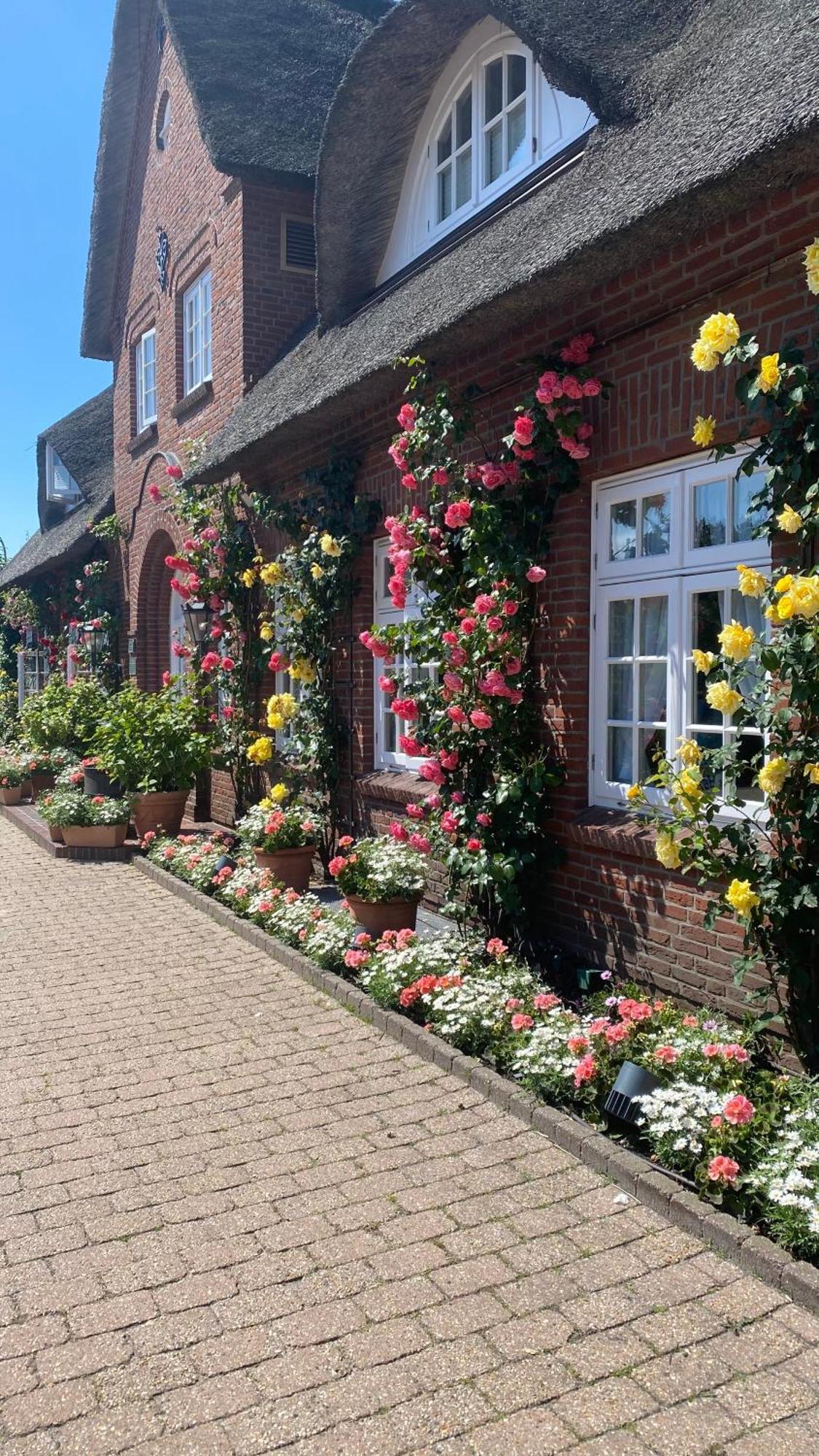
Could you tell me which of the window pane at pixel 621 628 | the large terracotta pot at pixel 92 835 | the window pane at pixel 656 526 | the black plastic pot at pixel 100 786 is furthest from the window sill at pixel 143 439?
the window pane at pixel 656 526

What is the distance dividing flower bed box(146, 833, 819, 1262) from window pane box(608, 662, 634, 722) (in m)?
1.33

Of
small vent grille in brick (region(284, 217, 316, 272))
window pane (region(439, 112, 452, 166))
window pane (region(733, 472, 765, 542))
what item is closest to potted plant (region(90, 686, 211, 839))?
small vent grille in brick (region(284, 217, 316, 272))

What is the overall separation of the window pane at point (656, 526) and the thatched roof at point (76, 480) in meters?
12.3

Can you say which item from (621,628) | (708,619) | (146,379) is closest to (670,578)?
(708,619)

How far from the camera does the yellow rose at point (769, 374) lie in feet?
12.7

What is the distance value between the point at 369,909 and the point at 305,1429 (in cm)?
395

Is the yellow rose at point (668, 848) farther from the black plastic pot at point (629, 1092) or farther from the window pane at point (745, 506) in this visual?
the window pane at point (745, 506)

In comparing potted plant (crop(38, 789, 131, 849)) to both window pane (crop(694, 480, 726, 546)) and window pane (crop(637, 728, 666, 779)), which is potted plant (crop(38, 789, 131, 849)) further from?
window pane (crop(694, 480, 726, 546))

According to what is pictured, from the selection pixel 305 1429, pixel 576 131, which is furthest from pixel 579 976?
pixel 576 131

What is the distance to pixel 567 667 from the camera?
5648mm

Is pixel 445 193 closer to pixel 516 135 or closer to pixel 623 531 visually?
pixel 516 135

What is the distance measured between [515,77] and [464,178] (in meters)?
0.78

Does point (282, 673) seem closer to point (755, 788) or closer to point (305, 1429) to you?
point (755, 788)

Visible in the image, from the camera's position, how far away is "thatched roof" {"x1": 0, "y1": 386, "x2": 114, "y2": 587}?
1688 centimetres
